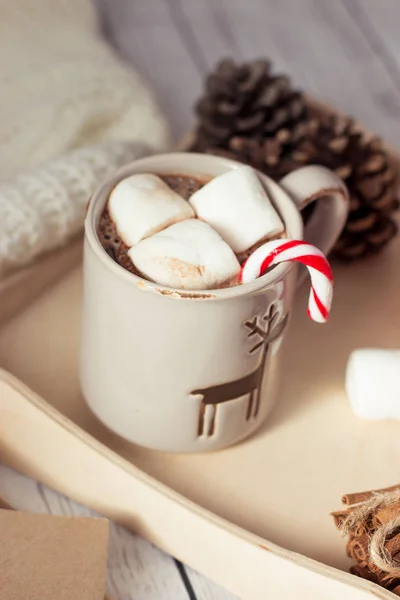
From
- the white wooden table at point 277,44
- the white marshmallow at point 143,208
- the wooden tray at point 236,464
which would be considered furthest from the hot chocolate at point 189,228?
the white wooden table at point 277,44

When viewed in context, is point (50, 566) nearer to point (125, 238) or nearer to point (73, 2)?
point (125, 238)

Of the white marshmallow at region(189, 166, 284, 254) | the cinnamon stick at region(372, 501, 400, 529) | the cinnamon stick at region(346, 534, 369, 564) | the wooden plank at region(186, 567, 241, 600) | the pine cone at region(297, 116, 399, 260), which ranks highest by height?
the white marshmallow at region(189, 166, 284, 254)

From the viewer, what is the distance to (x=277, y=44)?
42.8 inches

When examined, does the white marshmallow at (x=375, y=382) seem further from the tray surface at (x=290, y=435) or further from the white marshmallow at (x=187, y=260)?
the white marshmallow at (x=187, y=260)

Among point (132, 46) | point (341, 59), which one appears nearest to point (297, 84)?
point (341, 59)

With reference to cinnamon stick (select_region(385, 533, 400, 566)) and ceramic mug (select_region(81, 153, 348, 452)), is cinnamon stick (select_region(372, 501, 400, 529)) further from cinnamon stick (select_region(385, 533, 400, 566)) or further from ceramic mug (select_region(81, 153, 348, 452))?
ceramic mug (select_region(81, 153, 348, 452))

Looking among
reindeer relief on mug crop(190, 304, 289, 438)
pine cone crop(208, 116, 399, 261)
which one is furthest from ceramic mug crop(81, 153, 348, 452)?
pine cone crop(208, 116, 399, 261)

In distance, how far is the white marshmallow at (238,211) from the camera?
57 cm

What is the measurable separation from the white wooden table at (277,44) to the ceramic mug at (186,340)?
39 centimetres

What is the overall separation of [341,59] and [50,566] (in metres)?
0.77

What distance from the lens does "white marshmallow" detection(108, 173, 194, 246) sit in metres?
0.56

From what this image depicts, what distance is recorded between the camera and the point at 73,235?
73 centimetres

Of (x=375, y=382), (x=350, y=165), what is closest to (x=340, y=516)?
(x=375, y=382)

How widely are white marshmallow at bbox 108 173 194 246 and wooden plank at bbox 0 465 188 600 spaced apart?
0.67ft
